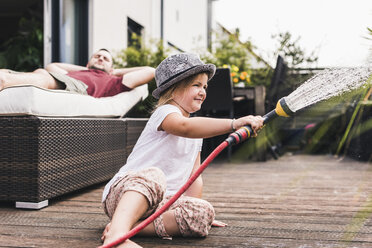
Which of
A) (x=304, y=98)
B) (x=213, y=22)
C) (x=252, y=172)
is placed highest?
(x=213, y=22)

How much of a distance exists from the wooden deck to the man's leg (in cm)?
68

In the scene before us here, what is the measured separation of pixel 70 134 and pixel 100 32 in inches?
120

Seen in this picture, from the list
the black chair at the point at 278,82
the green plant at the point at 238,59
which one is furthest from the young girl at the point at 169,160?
the green plant at the point at 238,59

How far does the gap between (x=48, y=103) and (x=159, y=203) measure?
0.86 meters

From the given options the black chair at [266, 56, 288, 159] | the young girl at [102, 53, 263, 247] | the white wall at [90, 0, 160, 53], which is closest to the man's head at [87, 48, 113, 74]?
the white wall at [90, 0, 160, 53]

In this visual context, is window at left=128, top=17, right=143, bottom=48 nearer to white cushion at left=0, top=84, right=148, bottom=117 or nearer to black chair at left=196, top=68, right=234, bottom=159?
black chair at left=196, top=68, right=234, bottom=159

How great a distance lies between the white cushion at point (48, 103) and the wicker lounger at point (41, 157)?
4 centimetres

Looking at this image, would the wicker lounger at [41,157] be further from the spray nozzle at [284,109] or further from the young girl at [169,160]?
the spray nozzle at [284,109]

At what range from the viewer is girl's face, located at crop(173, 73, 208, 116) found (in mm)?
1482

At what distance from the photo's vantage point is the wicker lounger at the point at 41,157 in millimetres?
1865

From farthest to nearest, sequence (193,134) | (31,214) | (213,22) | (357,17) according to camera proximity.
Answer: (213,22), (31,214), (193,134), (357,17)

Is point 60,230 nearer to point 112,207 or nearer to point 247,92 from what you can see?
point 112,207

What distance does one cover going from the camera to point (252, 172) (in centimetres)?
336

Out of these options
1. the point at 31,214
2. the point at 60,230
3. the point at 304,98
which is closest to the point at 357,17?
the point at 304,98
